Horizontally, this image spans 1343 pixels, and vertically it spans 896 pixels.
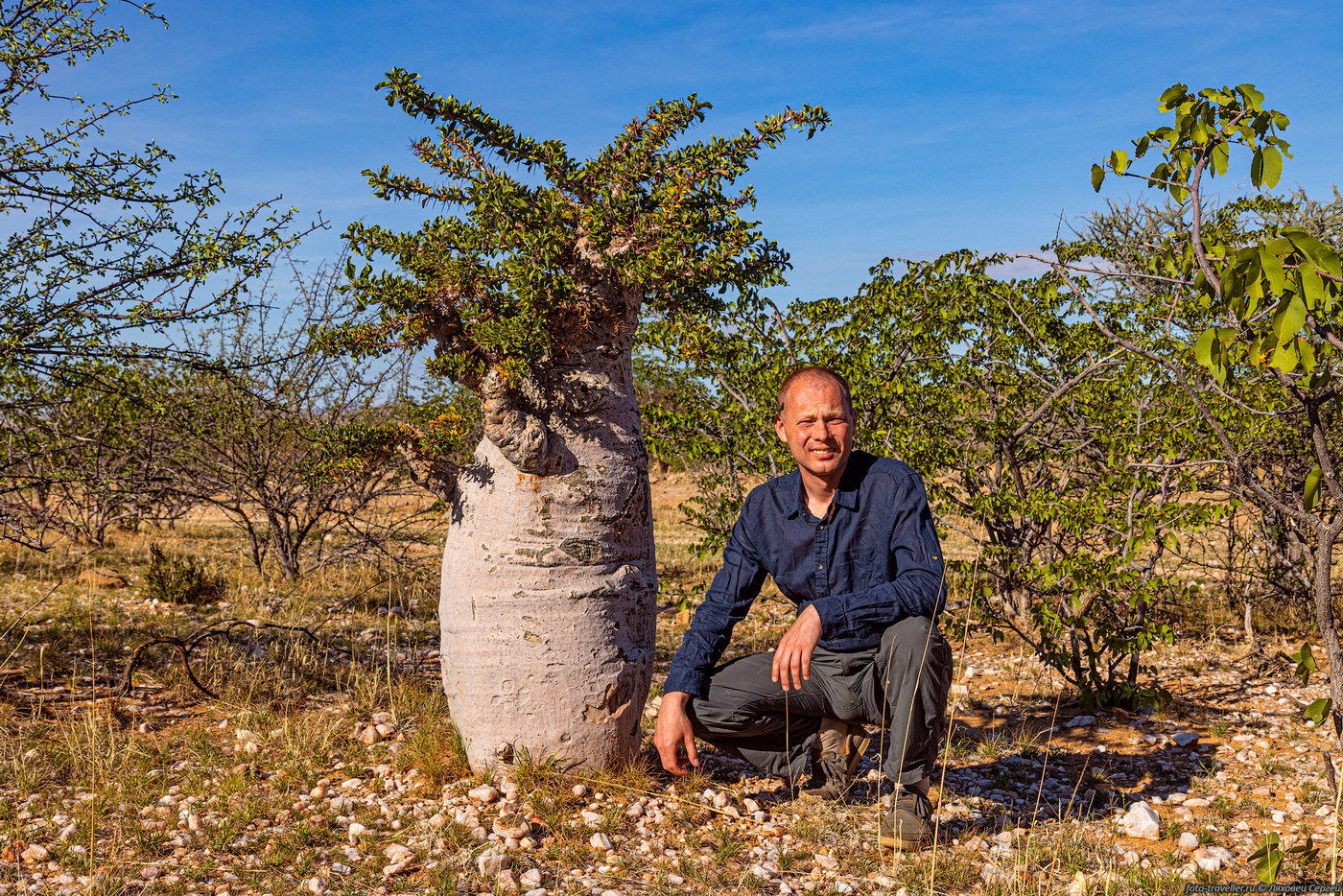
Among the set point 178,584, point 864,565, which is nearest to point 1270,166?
point 864,565

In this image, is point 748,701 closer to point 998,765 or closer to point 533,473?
point 533,473

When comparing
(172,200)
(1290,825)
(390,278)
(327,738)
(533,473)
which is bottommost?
(1290,825)

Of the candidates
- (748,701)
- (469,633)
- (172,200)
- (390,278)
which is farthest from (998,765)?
(172,200)

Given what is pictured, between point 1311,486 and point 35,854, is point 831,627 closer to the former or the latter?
point 1311,486

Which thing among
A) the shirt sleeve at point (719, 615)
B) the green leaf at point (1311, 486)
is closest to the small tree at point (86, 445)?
the shirt sleeve at point (719, 615)

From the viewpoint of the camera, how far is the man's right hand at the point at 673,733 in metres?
3.20

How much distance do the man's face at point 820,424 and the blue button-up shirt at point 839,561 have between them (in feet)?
0.52

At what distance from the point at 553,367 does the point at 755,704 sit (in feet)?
5.00

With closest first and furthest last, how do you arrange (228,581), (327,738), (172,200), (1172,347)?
(327,738)
(172,200)
(1172,347)
(228,581)

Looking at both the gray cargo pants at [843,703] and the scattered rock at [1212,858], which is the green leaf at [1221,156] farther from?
the scattered rock at [1212,858]

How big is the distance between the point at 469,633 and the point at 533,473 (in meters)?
0.69

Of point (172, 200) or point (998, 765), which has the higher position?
point (172, 200)

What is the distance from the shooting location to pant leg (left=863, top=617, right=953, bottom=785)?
124 inches

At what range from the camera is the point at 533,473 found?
385 centimetres
